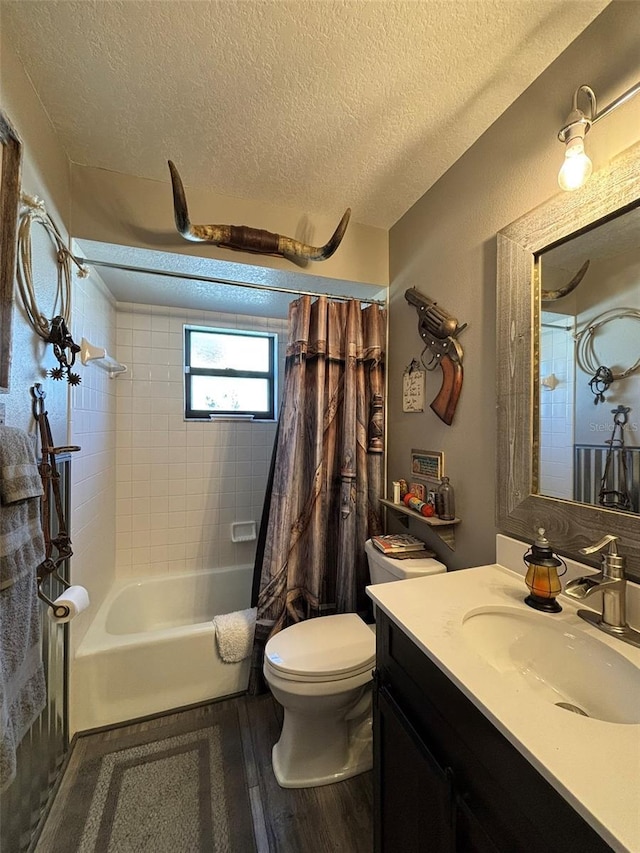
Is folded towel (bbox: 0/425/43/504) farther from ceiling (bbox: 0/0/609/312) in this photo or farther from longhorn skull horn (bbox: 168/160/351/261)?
ceiling (bbox: 0/0/609/312)

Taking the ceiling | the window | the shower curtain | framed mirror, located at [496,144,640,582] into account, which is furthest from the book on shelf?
the ceiling

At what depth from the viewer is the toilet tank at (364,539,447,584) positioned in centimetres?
133

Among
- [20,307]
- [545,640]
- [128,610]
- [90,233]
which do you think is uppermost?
[90,233]

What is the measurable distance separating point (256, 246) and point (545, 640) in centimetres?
174

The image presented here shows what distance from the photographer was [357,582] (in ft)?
5.62

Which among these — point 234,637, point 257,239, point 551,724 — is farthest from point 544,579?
point 257,239

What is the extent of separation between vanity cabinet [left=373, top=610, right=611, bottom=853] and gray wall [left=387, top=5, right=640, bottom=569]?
59cm

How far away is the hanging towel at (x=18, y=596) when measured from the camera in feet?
2.38

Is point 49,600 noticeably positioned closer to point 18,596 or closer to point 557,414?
point 18,596

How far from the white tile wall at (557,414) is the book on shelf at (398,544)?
0.64 metres

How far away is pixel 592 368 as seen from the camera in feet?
2.97

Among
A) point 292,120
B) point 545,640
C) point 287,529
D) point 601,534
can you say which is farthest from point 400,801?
point 292,120

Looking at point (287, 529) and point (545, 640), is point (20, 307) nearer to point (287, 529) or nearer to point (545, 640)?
point (287, 529)

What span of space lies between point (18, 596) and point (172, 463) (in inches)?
61.8
